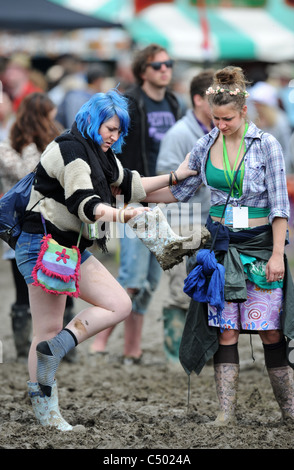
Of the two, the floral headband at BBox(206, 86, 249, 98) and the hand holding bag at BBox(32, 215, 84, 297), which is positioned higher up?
the floral headband at BBox(206, 86, 249, 98)

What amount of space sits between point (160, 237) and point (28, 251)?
0.71 meters

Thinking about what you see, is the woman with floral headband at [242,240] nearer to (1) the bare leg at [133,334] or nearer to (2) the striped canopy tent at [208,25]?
(1) the bare leg at [133,334]

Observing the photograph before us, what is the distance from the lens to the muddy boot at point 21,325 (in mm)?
6207

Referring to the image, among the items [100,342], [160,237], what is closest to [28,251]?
[160,237]

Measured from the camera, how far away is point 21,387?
218 inches

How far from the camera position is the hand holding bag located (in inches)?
159

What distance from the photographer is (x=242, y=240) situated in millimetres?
4332

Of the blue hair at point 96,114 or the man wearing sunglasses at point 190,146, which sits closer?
the blue hair at point 96,114

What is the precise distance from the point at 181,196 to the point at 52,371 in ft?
4.04

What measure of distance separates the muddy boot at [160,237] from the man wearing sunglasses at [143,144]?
1837 millimetres

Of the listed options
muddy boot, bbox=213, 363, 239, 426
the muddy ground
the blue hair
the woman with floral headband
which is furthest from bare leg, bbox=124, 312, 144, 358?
the blue hair

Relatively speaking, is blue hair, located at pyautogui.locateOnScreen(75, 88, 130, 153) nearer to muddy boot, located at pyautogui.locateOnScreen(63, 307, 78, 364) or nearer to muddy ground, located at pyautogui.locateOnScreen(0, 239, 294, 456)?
muddy ground, located at pyautogui.locateOnScreen(0, 239, 294, 456)

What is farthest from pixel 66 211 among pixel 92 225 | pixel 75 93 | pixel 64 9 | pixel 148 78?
pixel 64 9

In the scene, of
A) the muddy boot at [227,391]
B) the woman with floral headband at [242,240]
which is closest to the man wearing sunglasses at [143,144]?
the woman with floral headband at [242,240]
